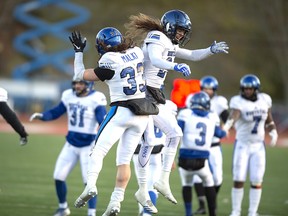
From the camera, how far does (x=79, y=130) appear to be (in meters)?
12.4

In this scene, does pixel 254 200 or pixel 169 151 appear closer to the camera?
pixel 169 151

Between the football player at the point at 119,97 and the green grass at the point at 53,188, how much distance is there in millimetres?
2760

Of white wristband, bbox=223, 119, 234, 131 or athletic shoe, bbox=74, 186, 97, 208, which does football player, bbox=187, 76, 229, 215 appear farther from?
athletic shoe, bbox=74, 186, 97, 208

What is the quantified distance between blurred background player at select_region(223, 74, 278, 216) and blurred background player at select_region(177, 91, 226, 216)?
598 mm

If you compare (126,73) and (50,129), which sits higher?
(126,73)

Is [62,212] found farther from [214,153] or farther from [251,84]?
[251,84]

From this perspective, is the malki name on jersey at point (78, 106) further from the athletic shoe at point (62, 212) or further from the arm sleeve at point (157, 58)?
the arm sleeve at point (157, 58)

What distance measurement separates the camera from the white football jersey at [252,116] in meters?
12.6

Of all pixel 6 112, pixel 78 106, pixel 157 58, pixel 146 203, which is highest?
pixel 157 58

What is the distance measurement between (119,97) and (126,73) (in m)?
0.32

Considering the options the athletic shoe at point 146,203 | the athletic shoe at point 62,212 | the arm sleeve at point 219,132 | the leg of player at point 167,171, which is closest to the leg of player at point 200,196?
the arm sleeve at point 219,132

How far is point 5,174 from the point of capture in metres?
17.2

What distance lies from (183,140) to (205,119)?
43 centimetres

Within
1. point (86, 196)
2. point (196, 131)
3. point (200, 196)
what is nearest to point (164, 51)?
point (86, 196)
